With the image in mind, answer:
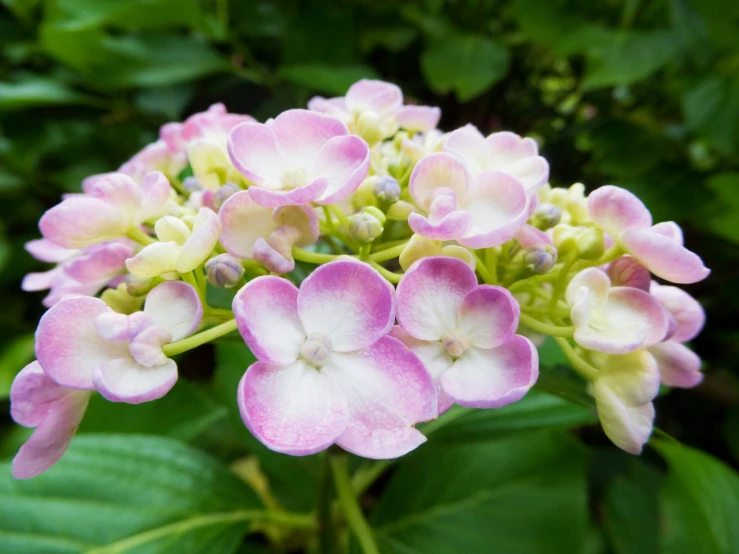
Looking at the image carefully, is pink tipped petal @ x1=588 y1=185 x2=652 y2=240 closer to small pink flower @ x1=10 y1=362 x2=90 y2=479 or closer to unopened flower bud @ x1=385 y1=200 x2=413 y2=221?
unopened flower bud @ x1=385 y1=200 x2=413 y2=221

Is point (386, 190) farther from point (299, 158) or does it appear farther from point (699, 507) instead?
point (699, 507)

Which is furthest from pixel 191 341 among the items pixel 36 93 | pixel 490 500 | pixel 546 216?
pixel 36 93

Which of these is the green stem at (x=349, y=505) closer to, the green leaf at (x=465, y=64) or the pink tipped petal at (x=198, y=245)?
the pink tipped petal at (x=198, y=245)

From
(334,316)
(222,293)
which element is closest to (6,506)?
(222,293)

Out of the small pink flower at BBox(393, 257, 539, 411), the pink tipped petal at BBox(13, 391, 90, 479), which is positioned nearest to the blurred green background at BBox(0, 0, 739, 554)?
the pink tipped petal at BBox(13, 391, 90, 479)

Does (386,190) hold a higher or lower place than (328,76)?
higher

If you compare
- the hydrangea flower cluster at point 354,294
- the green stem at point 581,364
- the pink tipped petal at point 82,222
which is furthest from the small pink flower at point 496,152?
the pink tipped petal at point 82,222
